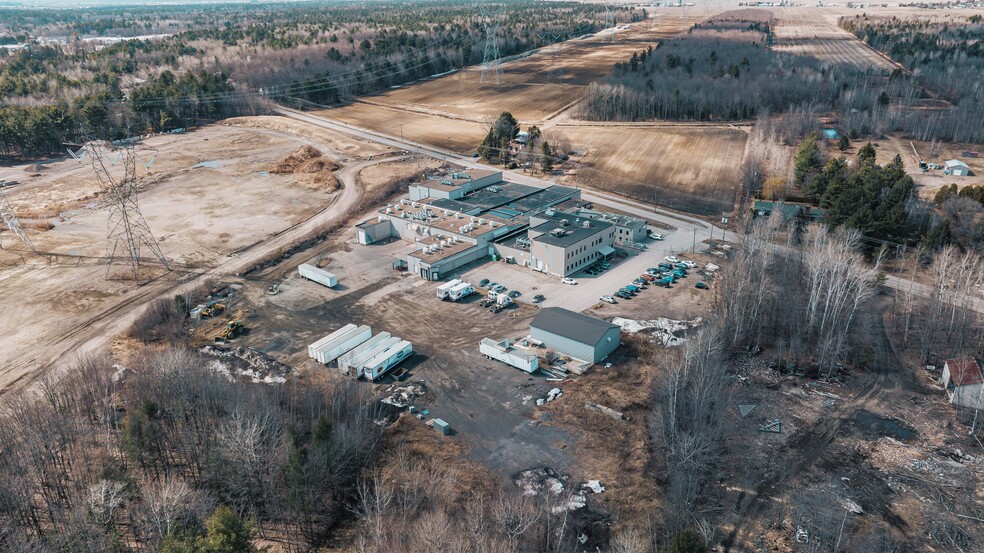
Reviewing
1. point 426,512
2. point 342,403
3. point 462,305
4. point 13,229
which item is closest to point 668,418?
point 426,512

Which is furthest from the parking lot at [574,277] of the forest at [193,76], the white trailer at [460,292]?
the forest at [193,76]

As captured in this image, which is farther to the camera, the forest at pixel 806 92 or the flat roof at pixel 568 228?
the forest at pixel 806 92

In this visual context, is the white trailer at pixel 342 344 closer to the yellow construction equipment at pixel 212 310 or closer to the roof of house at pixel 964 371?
the yellow construction equipment at pixel 212 310

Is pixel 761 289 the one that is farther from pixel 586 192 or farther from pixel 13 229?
pixel 13 229

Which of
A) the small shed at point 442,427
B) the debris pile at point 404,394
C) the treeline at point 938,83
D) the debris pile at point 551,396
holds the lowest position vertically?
the debris pile at point 551,396

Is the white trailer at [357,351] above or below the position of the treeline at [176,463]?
below

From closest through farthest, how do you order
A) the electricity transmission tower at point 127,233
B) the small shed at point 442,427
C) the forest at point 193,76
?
the small shed at point 442,427 < the electricity transmission tower at point 127,233 < the forest at point 193,76
